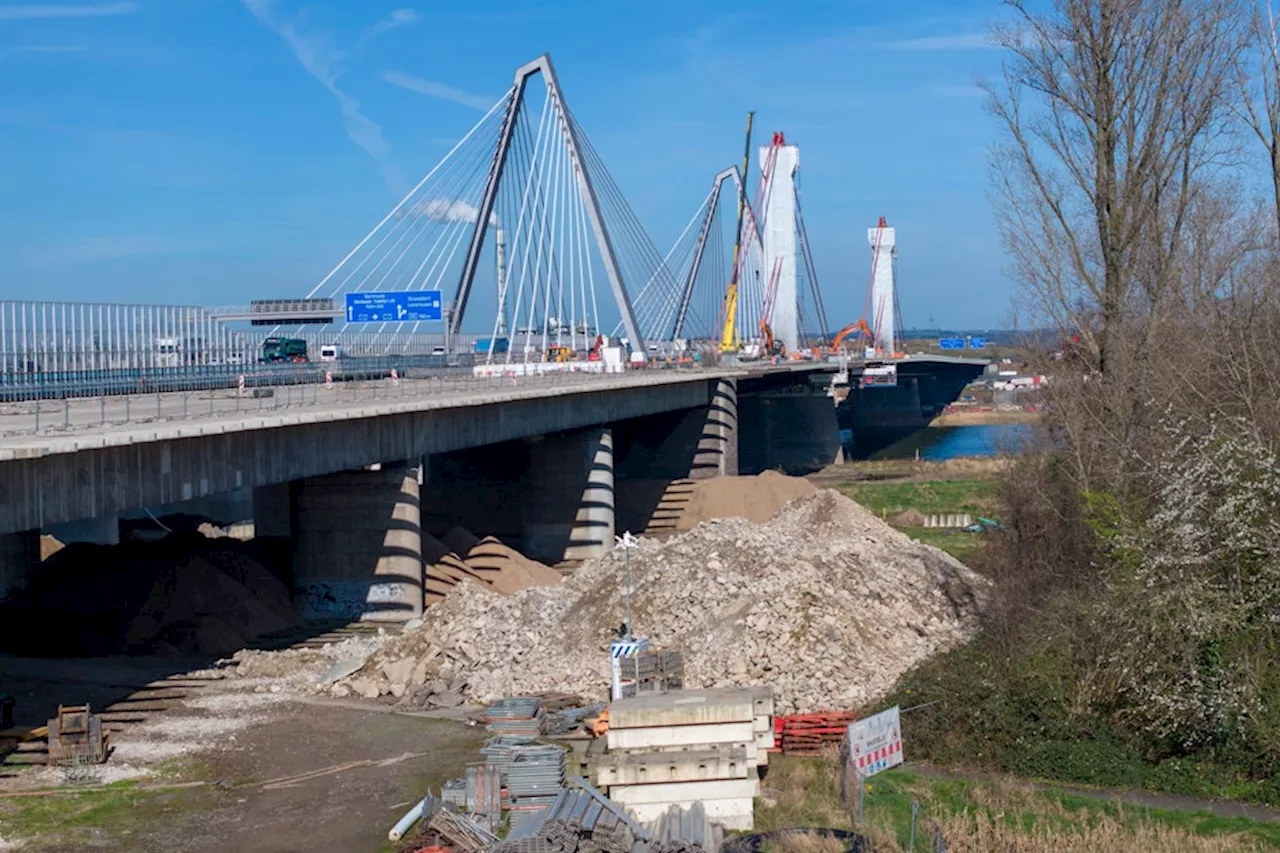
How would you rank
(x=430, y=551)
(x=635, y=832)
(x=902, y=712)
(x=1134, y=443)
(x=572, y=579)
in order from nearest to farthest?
(x=635, y=832) < (x=902, y=712) < (x=1134, y=443) < (x=572, y=579) < (x=430, y=551)

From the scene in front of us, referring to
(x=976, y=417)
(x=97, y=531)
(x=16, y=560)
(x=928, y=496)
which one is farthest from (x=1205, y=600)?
(x=976, y=417)

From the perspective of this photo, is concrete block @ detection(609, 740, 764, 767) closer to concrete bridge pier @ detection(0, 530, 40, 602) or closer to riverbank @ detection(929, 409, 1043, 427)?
concrete bridge pier @ detection(0, 530, 40, 602)

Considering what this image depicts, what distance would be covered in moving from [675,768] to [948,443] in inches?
4289

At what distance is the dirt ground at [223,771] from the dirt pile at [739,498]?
37992 millimetres

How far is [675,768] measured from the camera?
19.6 metres

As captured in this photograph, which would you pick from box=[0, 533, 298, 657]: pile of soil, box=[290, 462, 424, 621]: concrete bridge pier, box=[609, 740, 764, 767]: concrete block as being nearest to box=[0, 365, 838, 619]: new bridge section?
box=[290, 462, 424, 621]: concrete bridge pier

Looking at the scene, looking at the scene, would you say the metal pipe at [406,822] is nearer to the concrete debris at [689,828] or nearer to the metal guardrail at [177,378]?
the concrete debris at [689,828]

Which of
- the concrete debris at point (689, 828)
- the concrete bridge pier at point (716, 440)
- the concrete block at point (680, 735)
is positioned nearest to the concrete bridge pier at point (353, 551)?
the concrete block at point (680, 735)

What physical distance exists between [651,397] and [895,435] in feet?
247

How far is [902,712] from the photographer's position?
78.2 feet

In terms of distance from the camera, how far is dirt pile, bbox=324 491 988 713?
27.5 m

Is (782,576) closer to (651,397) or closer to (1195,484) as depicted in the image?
(1195,484)

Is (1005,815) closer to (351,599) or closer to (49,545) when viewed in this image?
(351,599)

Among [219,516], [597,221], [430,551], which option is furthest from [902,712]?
[597,221]
